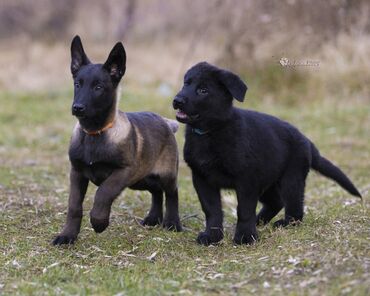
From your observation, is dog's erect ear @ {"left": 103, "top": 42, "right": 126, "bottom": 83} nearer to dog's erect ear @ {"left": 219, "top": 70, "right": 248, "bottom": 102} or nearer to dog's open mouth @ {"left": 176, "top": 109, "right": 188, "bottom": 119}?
dog's open mouth @ {"left": 176, "top": 109, "right": 188, "bottom": 119}

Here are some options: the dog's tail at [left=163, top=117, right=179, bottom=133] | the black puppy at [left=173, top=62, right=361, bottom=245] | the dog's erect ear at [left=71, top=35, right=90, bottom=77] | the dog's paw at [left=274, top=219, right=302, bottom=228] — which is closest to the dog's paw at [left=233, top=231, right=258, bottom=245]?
the black puppy at [left=173, top=62, right=361, bottom=245]

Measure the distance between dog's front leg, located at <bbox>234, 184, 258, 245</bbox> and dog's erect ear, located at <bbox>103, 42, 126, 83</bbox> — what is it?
1.49 metres

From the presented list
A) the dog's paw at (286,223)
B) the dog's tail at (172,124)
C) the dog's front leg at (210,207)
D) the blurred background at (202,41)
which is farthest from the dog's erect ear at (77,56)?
the blurred background at (202,41)

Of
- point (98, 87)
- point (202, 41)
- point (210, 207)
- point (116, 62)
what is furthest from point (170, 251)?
point (202, 41)

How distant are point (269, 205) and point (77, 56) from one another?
250 cm

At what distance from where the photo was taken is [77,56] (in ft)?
21.4

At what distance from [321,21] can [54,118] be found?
6.54 metres

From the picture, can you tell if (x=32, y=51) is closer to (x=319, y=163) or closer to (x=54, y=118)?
(x=54, y=118)

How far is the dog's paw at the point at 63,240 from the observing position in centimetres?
624

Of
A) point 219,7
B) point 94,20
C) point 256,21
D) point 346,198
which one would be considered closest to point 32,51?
point 94,20

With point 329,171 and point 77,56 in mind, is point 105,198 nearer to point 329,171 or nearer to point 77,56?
point 77,56

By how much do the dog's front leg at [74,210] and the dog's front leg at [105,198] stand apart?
0.74 feet

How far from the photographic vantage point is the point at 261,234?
6.71m

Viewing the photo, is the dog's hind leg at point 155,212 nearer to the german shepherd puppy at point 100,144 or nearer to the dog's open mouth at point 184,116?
the german shepherd puppy at point 100,144
